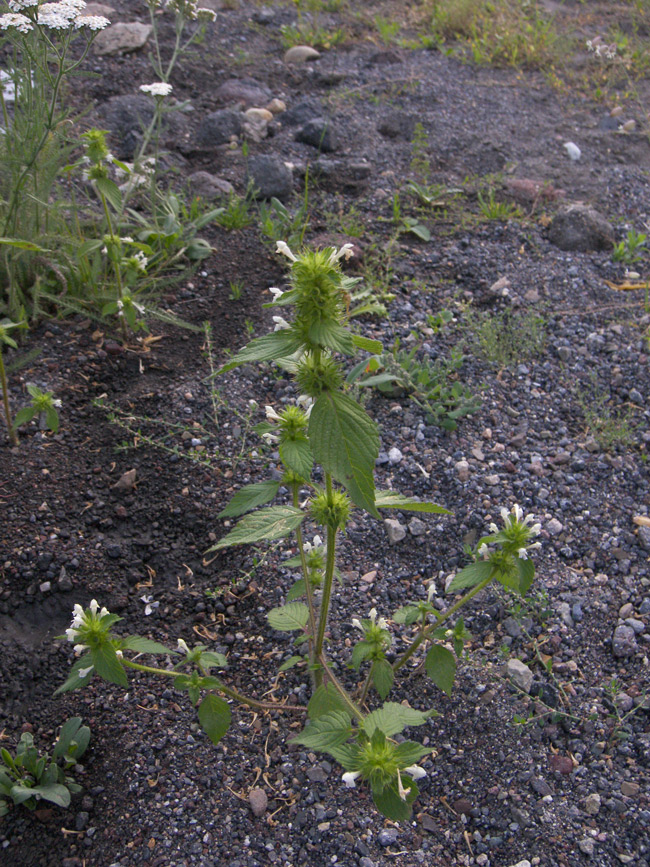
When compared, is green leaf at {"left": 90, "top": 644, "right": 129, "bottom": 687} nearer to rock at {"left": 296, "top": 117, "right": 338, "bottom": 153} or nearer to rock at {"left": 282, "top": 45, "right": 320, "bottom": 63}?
rock at {"left": 296, "top": 117, "right": 338, "bottom": 153}

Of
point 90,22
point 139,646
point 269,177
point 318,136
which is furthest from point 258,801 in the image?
point 318,136

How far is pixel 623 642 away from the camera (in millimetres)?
2281

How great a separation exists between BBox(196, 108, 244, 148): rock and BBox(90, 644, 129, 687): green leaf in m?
3.83

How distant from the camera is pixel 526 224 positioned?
416 centimetres

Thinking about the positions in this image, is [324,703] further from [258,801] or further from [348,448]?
[348,448]

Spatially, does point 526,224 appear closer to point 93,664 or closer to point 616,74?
point 616,74

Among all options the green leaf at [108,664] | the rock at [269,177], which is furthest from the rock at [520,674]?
the rock at [269,177]

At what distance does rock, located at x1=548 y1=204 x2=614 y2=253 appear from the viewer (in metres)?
4.04

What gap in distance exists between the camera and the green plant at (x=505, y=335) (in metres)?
3.31

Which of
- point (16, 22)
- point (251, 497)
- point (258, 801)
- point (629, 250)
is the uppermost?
point (16, 22)

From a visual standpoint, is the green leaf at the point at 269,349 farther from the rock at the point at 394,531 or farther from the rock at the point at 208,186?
the rock at the point at 208,186

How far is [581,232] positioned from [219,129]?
8.00 ft

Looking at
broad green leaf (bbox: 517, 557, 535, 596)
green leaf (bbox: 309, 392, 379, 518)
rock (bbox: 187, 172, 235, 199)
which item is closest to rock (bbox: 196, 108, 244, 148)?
rock (bbox: 187, 172, 235, 199)

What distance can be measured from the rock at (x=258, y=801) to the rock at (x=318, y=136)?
397 centimetres
